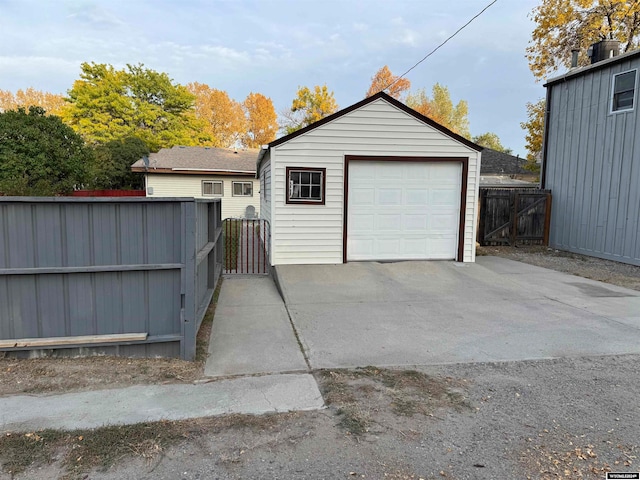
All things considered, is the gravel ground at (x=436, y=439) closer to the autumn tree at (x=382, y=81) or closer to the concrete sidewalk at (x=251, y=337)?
the concrete sidewalk at (x=251, y=337)

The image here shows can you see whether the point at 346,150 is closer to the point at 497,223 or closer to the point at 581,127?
the point at 497,223

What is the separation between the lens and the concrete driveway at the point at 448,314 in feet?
14.1

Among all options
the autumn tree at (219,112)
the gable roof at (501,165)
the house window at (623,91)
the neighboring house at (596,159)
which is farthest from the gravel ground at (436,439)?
the autumn tree at (219,112)

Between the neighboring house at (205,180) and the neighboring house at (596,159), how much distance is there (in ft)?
46.7

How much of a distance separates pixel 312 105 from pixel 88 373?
3444 centimetres

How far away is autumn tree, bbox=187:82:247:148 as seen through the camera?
39.9 meters

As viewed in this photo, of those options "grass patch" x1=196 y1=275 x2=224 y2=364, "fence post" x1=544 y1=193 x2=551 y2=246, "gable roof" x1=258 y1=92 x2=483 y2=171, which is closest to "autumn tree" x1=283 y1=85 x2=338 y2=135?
"fence post" x1=544 y1=193 x2=551 y2=246

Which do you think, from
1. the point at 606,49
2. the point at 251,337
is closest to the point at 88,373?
the point at 251,337

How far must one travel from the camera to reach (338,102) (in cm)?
3534

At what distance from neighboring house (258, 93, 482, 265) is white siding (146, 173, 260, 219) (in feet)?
41.9

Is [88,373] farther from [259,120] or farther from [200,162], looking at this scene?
[259,120]

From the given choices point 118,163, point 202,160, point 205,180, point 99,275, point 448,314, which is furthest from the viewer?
point 118,163

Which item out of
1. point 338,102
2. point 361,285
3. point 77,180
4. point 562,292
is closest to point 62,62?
point 77,180

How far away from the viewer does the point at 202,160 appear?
2248 cm
